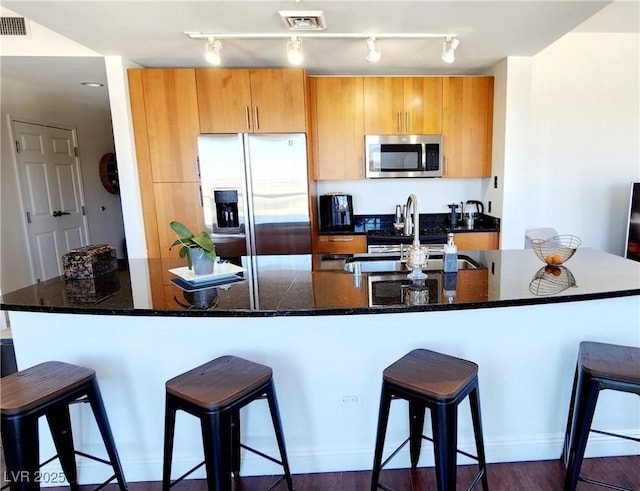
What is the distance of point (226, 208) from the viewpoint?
10.9 feet

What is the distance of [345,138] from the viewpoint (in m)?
3.62

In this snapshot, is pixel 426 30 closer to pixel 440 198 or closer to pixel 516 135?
pixel 516 135

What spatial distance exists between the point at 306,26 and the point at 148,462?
2.58 meters

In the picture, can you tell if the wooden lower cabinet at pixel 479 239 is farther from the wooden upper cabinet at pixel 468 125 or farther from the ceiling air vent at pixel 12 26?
the ceiling air vent at pixel 12 26

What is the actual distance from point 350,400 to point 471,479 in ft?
2.13

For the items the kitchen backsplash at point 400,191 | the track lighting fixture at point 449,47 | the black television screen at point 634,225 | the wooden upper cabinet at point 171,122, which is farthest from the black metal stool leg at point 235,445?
the black television screen at point 634,225

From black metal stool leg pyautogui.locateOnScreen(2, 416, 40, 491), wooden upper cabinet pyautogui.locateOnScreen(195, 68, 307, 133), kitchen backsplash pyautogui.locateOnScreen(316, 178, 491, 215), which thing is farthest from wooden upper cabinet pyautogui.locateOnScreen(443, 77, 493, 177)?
black metal stool leg pyautogui.locateOnScreen(2, 416, 40, 491)

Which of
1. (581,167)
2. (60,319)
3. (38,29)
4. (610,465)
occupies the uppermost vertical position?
(38,29)

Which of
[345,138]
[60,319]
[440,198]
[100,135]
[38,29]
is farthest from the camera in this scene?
[100,135]

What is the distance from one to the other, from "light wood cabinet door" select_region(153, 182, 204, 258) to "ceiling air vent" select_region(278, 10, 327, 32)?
1.54 metres

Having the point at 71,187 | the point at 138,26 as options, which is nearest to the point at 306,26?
the point at 138,26

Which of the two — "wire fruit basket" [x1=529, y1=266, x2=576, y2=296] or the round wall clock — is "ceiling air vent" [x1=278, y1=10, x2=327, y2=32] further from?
the round wall clock

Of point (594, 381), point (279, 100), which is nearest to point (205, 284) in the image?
point (594, 381)

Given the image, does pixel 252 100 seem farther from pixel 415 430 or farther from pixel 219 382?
pixel 415 430
